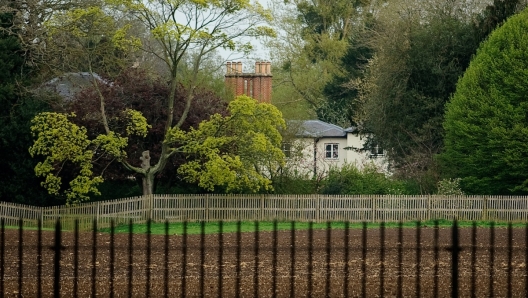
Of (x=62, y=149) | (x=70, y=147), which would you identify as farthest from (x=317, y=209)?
(x=62, y=149)

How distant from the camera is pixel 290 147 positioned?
49.4 m

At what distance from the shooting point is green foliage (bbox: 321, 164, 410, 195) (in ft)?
139

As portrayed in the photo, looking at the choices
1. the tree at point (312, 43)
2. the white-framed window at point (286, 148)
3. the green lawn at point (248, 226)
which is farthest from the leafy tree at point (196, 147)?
the tree at point (312, 43)

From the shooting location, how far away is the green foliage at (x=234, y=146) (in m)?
37.7

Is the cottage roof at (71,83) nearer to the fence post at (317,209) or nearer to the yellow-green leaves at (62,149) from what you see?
the yellow-green leaves at (62,149)

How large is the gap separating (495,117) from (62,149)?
18.1 metres

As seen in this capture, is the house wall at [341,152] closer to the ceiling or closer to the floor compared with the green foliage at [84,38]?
closer to the floor

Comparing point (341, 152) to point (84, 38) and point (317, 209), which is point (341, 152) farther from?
point (317, 209)

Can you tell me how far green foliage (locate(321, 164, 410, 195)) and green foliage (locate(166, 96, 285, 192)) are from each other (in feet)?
14.1

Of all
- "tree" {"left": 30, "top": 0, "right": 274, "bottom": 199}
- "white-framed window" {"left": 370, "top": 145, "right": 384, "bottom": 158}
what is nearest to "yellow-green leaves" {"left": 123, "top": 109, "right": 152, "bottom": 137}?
"tree" {"left": 30, "top": 0, "right": 274, "bottom": 199}

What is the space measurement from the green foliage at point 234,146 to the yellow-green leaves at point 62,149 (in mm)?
3480

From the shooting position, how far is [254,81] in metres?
52.4

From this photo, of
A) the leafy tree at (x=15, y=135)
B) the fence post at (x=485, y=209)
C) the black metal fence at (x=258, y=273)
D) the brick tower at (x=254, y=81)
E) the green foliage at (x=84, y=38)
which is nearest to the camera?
the black metal fence at (x=258, y=273)

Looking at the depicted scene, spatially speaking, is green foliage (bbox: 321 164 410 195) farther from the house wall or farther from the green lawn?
the house wall
